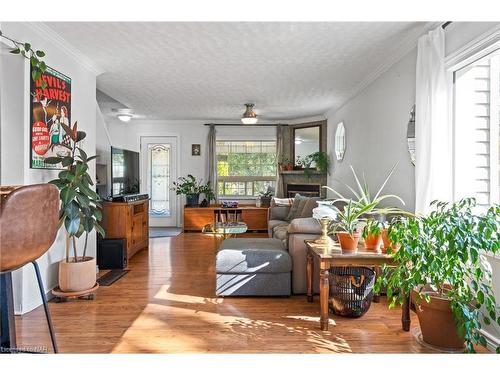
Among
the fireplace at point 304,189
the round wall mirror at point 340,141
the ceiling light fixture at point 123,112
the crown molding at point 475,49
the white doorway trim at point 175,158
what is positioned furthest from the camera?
the white doorway trim at point 175,158

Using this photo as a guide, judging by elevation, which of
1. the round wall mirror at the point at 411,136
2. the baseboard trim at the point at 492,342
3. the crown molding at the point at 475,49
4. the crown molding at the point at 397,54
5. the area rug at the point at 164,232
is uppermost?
the crown molding at the point at 397,54

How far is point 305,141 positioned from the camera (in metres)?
7.57

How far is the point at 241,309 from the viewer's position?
9.96 feet

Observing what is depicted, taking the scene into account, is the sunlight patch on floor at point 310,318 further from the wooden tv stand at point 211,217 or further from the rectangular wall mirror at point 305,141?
Answer: the rectangular wall mirror at point 305,141

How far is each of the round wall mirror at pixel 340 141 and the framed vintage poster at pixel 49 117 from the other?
4.14 metres

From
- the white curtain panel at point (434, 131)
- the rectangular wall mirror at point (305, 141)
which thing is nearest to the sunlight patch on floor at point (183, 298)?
the white curtain panel at point (434, 131)

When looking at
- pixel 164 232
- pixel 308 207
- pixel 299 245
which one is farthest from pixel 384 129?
pixel 164 232

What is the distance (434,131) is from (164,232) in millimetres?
5711

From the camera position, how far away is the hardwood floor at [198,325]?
2332 mm

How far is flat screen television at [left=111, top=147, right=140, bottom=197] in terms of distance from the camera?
4.88 meters

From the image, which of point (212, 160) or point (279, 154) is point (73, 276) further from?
point (279, 154)
